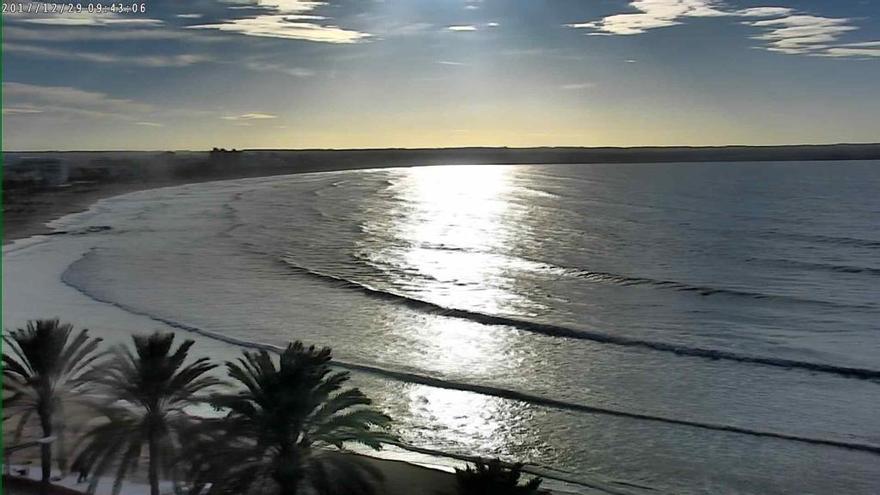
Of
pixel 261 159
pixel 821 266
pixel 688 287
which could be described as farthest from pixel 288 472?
pixel 821 266

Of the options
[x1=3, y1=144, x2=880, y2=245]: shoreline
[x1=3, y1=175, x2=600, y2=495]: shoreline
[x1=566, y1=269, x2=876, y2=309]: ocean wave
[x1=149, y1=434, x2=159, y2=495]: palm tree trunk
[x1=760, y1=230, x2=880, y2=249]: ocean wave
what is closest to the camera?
[x1=149, y1=434, x2=159, y2=495]: palm tree trunk

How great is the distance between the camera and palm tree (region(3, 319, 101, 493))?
10.8 feet

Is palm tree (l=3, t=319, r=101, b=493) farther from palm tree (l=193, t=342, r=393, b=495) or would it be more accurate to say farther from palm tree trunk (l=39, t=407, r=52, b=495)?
palm tree (l=193, t=342, r=393, b=495)

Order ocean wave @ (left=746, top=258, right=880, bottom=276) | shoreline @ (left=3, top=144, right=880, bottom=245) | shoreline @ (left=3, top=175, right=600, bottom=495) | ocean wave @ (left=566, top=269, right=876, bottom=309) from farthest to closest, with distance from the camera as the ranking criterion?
1. ocean wave @ (left=746, top=258, right=880, bottom=276)
2. ocean wave @ (left=566, top=269, right=876, bottom=309)
3. shoreline @ (left=3, top=144, right=880, bottom=245)
4. shoreline @ (left=3, top=175, right=600, bottom=495)

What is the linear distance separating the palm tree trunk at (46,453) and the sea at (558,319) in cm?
134

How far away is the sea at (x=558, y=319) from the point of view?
429 centimetres

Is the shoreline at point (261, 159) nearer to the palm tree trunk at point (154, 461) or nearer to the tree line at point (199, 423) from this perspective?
the tree line at point (199, 423)

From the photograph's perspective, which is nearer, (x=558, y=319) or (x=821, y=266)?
(x=558, y=319)

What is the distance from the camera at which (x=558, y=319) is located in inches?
290

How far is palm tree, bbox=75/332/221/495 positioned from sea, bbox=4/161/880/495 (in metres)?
1.01

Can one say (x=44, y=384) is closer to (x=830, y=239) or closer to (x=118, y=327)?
(x=118, y=327)

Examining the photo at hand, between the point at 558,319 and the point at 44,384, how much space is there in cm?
476

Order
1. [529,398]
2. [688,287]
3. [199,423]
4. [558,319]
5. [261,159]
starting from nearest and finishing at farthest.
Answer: [199,423] → [529,398] → [261,159] → [558,319] → [688,287]

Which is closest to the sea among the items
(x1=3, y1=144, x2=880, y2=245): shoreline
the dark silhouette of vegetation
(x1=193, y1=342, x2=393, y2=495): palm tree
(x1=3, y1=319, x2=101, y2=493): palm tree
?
(x1=3, y1=144, x2=880, y2=245): shoreline
